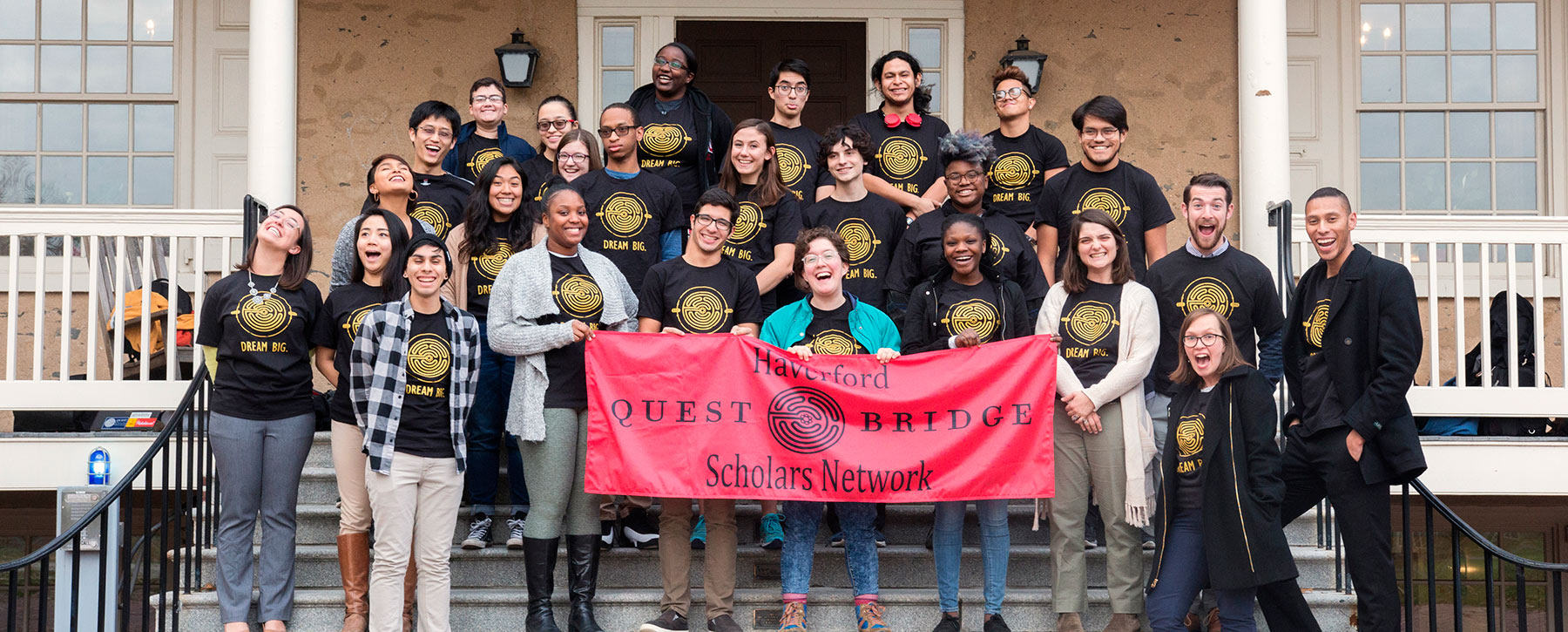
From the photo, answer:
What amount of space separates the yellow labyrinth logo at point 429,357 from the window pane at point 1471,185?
7429 millimetres

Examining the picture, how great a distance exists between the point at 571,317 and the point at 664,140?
4.89 feet

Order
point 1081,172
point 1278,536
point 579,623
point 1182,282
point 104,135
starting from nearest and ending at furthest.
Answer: point 1278,536
point 579,623
point 1182,282
point 1081,172
point 104,135

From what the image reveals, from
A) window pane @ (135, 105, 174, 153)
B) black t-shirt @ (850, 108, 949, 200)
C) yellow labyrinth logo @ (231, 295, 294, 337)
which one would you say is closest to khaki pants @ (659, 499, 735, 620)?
yellow labyrinth logo @ (231, 295, 294, 337)

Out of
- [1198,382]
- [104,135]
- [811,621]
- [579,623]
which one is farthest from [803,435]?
[104,135]

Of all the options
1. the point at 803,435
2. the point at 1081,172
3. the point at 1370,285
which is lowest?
the point at 803,435

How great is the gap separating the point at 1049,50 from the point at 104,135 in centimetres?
665

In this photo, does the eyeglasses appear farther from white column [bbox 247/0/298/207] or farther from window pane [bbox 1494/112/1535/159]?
window pane [bbox 1494/112/1535/159]

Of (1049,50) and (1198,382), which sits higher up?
(1049,50)

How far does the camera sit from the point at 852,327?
550cm

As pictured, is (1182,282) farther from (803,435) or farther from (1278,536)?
(803,435)

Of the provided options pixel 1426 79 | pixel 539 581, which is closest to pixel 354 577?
pixel 539 581

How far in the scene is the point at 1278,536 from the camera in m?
4.94

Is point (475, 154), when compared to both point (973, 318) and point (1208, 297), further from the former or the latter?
Answer: point (1208, 297)

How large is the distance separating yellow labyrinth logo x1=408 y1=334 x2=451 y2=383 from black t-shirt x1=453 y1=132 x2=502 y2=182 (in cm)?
179
